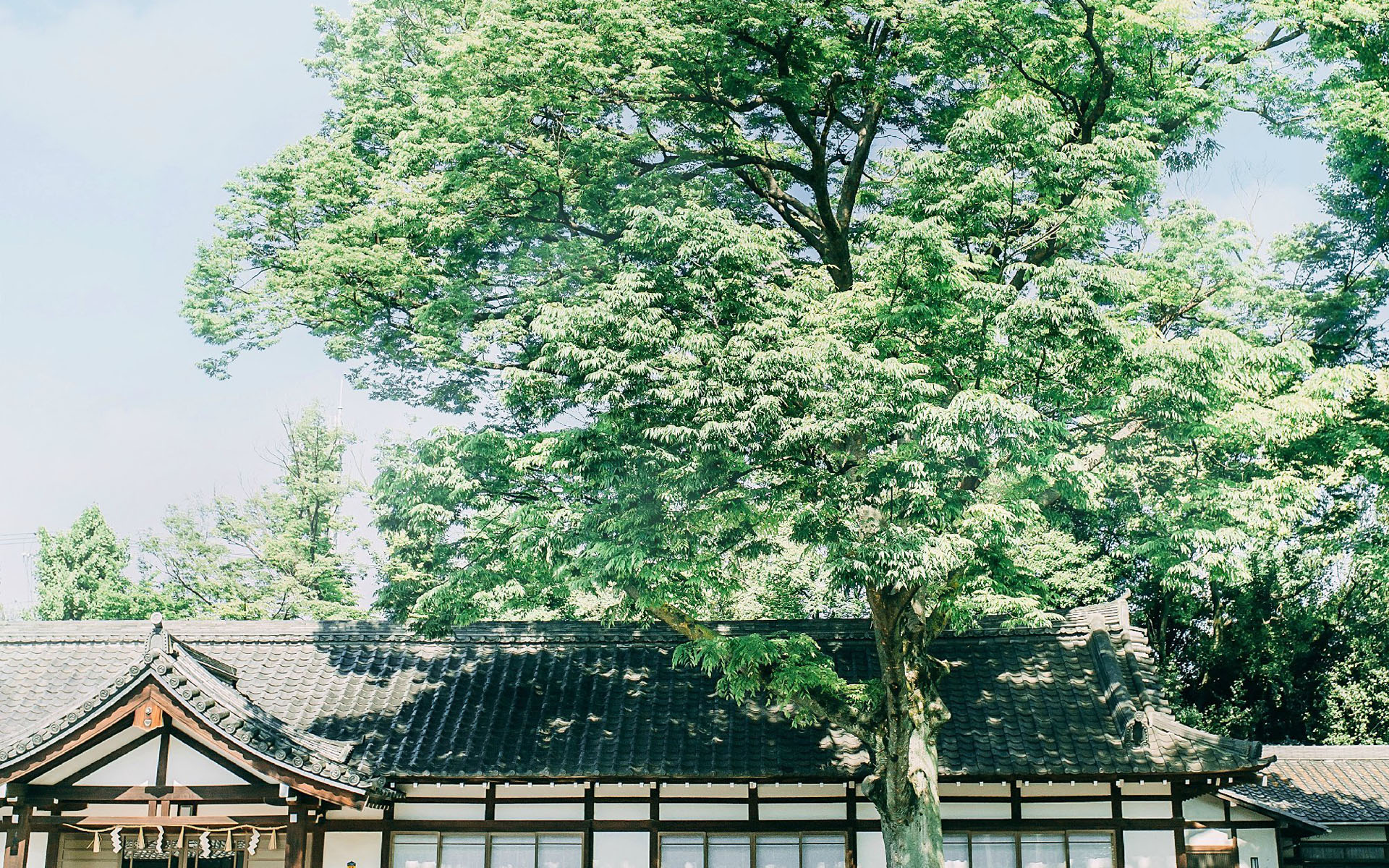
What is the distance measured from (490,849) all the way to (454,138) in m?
8.73

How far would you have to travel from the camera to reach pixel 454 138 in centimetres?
1305

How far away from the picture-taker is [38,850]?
44.2 ft

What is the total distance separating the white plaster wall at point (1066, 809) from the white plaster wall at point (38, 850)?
1195 centimetres

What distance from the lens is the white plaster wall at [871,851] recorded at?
44.9 feet

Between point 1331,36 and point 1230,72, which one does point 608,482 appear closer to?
point 1230,72

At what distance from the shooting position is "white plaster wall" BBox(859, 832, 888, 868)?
1367cm

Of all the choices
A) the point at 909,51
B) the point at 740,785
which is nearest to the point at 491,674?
the point at 740,785

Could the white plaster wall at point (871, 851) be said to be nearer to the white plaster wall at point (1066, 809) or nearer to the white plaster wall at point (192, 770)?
the white plaster wall at point (1066, 809)

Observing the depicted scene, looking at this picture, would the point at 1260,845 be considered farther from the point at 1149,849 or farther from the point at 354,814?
the point at 354,814

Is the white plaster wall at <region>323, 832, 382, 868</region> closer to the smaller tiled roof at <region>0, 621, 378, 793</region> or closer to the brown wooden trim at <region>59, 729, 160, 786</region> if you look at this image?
the smaller tiled roof at <region>0, 621, 378, 793</region>

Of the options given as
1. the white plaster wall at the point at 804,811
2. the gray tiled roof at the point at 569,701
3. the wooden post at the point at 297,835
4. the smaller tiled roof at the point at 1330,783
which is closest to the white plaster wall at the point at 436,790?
the gray tiled roof at the point at 569,701

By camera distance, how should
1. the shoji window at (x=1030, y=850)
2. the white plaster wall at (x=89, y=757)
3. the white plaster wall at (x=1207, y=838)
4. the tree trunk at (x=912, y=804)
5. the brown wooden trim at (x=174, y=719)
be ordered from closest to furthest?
the tree trunk at (x=912, y=804) → the brown wooden trim at (x=174, y=719) → the white plaster wall at (x=89, y=757) → the shoji window at (x=1030, y=850) → the white plaster wall at (x=1207, y=838)

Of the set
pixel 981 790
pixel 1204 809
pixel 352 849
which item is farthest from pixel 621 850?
pixel 1204 809

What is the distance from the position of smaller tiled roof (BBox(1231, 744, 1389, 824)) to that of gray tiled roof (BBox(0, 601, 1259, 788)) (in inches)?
186
